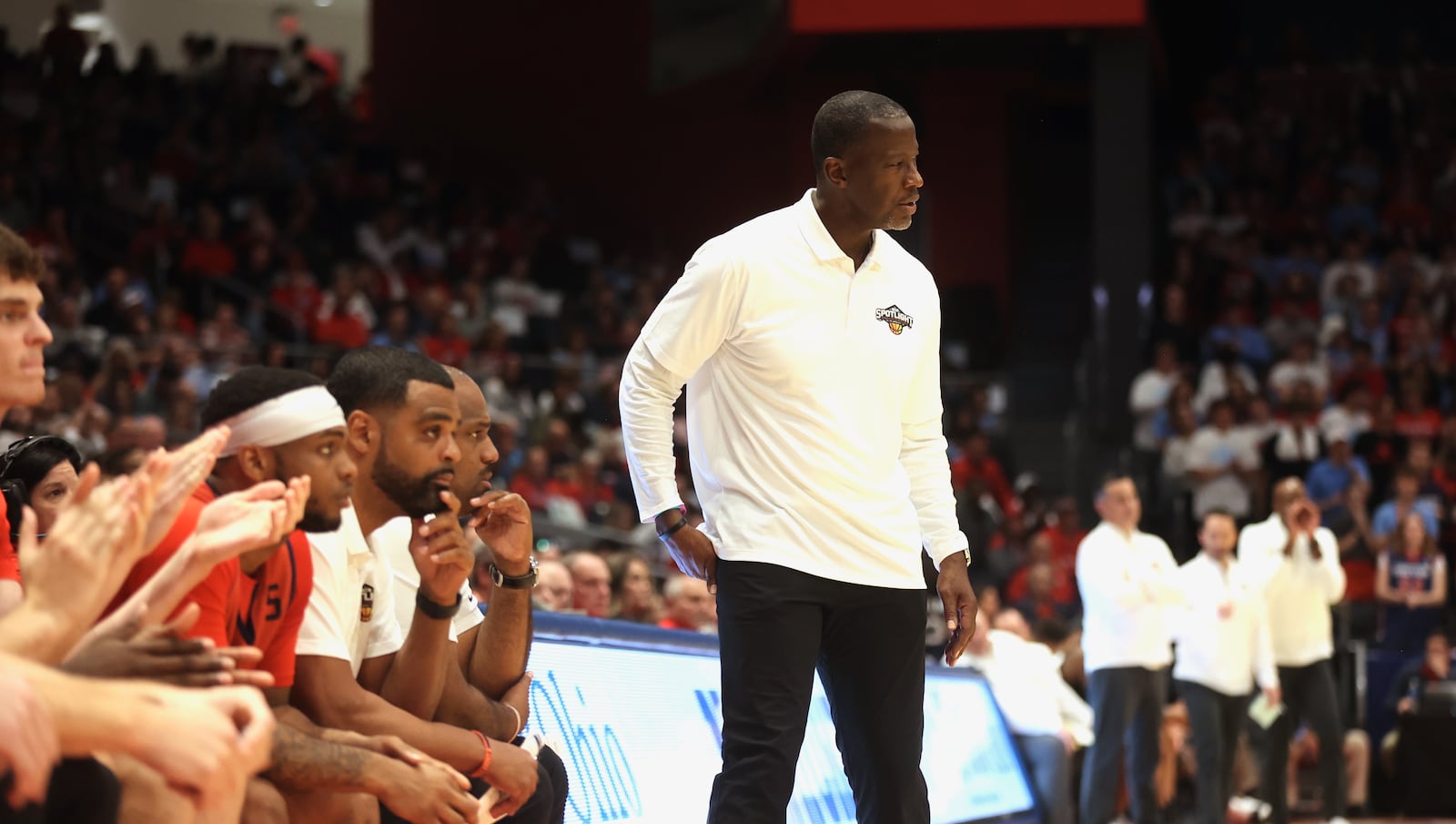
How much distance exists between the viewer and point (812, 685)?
12.3ft

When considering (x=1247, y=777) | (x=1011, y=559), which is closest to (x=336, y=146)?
(x=1011, y=559)

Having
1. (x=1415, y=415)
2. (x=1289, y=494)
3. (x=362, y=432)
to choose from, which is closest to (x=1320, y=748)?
(x=1289, y=494)

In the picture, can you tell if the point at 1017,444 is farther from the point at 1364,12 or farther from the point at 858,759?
the point at 858,759

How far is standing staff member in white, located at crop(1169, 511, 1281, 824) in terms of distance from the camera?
10180 mm

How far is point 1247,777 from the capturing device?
11961mm

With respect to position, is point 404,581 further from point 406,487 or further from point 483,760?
point 483,760

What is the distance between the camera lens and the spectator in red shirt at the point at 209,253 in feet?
45.9

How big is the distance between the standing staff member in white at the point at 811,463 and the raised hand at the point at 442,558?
480 mm

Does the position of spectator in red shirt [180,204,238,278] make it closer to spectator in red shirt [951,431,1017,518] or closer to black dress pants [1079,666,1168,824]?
spectator in red shirt [951,431,1017,518]

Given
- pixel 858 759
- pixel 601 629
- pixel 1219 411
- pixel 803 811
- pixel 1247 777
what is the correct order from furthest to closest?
1. pixel 1219 411
2. pixel 1247 777
3. pixel 803 811
4. pixel 601 629
5. pixel 858 759

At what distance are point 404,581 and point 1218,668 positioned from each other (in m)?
7.14

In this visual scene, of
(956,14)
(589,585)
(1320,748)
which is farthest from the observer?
(956,14)

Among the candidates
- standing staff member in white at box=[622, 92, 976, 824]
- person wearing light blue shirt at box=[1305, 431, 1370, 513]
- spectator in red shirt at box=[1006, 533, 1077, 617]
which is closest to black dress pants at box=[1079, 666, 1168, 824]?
spectator in red shirt at box=[1006, 533, 1077, 617]

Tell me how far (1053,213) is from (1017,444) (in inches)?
136
